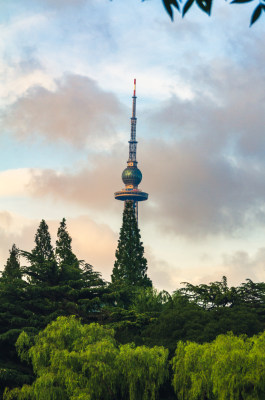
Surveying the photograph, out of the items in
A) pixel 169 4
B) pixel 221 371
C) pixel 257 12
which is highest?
pixel 169 4

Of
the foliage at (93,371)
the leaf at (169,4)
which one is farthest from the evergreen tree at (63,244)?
the leaf at (169,4)

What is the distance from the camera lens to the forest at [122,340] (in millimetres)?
34438

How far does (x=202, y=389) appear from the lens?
3475 cm

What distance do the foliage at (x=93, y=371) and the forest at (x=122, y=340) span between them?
6cm

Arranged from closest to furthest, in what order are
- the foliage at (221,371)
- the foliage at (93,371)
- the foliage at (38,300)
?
the foliage at (221,371)
the foliage at (93,371)
the foliage at (38,300)

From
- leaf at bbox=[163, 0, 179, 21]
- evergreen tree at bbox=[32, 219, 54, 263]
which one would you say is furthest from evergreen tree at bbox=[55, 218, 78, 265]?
leaf at bbox=[163, 0, 179, 21]

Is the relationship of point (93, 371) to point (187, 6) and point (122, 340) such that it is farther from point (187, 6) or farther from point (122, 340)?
point (187, 6)

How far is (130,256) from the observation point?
268ft

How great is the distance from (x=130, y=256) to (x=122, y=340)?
34.2 meters

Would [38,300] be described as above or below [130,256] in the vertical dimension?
below

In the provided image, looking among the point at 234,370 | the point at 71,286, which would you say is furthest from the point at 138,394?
the point at 71,286

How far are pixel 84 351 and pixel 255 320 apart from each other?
17.0 meters

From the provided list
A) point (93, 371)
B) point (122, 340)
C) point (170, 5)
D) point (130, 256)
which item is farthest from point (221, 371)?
point (130, 256)

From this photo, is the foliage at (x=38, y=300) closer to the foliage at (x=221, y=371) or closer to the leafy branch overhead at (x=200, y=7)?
the foliage at (x=221, y=371)
